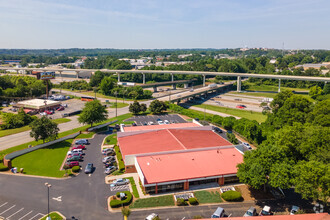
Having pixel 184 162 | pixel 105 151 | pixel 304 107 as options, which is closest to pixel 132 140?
pixel 105 151

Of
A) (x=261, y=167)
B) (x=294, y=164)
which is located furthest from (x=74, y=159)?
(x=294, y=164)

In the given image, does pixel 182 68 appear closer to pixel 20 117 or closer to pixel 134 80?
pixel 134 80

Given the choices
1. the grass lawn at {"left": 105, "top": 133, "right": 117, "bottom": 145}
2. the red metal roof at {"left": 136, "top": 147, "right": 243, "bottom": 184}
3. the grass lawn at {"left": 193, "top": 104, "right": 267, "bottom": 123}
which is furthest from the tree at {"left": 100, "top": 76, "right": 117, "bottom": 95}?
the red metal roof at {"left": 136, "top": 147, "right": 243, "bottom": 184}

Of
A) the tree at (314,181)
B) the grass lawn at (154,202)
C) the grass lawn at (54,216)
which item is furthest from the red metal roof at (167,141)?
the tree at (314,181)

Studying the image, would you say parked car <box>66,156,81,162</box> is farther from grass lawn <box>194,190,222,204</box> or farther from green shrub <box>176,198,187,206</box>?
grass lawn <box>194,190,222,204</box>

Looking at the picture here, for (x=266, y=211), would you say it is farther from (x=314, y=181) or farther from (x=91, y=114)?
(x=91, y=114)
